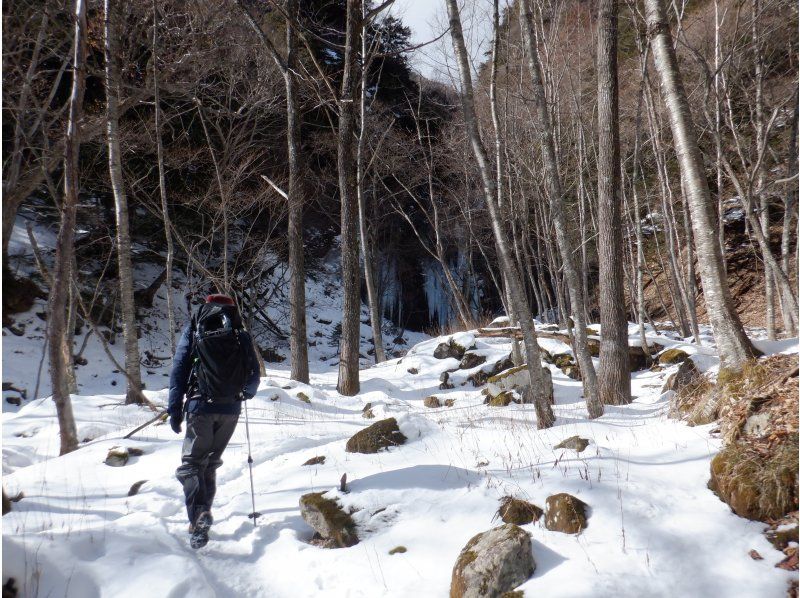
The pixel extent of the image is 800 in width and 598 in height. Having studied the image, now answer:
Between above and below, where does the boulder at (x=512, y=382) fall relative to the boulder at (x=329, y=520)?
above

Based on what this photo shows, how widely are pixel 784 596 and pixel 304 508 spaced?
104 inches

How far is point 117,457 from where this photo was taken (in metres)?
4.81

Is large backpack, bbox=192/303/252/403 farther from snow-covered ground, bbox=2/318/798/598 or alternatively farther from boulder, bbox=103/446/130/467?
boulder, bbox=103/446/130/467

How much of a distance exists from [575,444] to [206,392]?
9.54ft

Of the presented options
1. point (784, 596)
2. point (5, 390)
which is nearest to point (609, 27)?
point (784, 596)

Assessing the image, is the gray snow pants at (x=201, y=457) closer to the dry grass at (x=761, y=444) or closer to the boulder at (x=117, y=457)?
the boulder at (x=117, y=457)

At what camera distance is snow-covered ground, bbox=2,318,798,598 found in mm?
2338

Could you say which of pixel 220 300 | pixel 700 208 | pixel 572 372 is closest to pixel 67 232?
pixel 220 300

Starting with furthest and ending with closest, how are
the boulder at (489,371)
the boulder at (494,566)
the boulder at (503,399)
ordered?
1. the boulder at (489,371)
2. the boulder at (503,399)
3. the boulder at (494,566)

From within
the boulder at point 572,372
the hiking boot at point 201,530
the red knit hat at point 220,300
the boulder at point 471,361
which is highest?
the red knit hat at point 220,300

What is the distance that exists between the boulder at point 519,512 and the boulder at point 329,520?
968 millimetres

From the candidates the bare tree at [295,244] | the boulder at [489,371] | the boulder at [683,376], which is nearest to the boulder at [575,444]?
the boulder at [683,376]

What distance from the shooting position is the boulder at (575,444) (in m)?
3.74

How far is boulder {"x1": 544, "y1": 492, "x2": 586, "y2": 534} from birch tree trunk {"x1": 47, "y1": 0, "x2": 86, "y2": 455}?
4.94 meters
